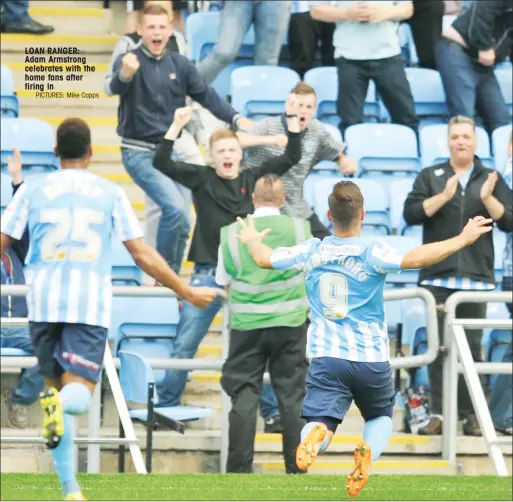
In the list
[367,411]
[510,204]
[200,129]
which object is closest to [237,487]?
[367,411]

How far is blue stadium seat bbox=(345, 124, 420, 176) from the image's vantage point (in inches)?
488

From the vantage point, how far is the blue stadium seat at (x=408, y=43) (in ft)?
46.8

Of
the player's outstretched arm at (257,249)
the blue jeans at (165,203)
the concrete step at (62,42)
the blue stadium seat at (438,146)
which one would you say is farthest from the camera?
the concrete step at (62,42)

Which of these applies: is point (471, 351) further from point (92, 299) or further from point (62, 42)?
point (62, 42)

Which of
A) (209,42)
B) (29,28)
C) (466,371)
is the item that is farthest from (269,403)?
(29,28)

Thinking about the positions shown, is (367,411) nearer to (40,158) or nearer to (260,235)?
(260,235)

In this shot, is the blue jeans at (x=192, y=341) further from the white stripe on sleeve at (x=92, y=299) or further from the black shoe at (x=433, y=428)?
the white stripe on sleeve at (x=92, y=299)

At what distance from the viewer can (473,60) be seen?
13086 mm

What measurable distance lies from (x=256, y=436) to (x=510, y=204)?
227 cm

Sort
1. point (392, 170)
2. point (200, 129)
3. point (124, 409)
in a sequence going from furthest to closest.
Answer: point (392, 170), point (200, 129), point (124, 409)

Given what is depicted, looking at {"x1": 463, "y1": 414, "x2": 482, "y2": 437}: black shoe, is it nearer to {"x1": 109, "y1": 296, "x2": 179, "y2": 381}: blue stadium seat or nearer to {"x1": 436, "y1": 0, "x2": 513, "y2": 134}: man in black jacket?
{"x1": 109, "y1": 296, "x2": 179, "y2": 381}: blue stadium seat

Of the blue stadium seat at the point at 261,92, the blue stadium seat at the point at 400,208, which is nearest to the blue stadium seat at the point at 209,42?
the blue stadium seat at the point at 261,92

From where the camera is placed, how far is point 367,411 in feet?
25.6

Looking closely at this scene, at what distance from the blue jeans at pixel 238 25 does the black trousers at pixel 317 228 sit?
8.17 feet
